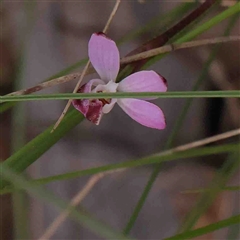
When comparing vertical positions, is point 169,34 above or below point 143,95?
above

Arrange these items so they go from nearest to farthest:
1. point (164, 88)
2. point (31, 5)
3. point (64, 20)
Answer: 1. point (164, 88)
2. point (31, 5)
3. point (64, 20)

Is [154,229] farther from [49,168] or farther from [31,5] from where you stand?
[31,5]

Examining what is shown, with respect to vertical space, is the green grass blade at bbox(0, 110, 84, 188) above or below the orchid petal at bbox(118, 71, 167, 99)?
below

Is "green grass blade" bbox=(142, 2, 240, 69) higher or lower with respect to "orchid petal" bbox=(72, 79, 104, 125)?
higher

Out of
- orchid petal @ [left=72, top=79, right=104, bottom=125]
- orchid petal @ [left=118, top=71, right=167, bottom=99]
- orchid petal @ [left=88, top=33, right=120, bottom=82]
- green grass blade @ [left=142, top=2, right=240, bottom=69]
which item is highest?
green grass blade @ [left=142, top=2, right=240, bottom=69]

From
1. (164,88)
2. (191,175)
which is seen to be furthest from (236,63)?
(164,88)

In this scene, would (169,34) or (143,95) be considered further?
(169,34)
